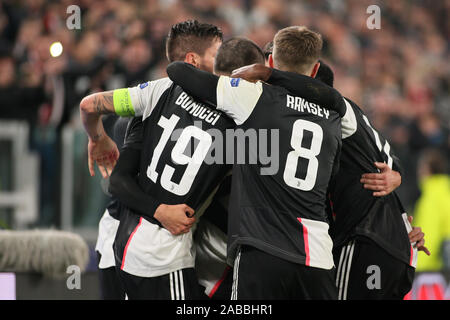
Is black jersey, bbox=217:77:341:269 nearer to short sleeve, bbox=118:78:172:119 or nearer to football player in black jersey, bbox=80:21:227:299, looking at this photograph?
football player in black jersey, bbox=80:21:227:299

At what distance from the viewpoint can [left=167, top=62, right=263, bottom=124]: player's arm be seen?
2.82 m

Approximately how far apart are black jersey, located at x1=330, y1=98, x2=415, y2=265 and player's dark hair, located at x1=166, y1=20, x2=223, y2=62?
2.33ft

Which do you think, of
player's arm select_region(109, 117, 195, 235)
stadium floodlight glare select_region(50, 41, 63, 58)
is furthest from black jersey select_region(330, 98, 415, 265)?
stadium floodlight glare select_region(50, 41, 63, 58)

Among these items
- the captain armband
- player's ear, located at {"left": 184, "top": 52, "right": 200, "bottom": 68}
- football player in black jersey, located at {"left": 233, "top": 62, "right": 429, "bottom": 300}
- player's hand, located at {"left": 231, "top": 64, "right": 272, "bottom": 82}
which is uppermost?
player's ear, located at {"left": 184, "top": 52, "right": 200, "bottom": 68}

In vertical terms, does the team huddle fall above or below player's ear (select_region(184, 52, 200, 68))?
below

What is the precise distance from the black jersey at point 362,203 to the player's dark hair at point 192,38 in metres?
0.70

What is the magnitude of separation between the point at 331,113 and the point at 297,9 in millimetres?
6416

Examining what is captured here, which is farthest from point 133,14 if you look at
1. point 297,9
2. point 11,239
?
point 11,239

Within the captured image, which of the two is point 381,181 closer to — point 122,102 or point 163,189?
point 163,189

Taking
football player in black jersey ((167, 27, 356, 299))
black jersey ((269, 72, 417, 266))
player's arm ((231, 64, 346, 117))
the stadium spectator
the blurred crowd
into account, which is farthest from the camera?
the stadium spectator

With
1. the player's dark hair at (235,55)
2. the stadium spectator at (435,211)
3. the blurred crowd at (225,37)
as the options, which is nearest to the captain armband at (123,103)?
the player's dark hair at (235,55)

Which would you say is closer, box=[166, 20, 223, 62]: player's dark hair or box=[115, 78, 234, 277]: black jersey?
box=[115, 78, 234, 277]: black jersey

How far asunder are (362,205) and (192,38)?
1.08m

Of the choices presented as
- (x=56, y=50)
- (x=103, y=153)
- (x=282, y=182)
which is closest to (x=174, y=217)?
(x=282, y=182)
